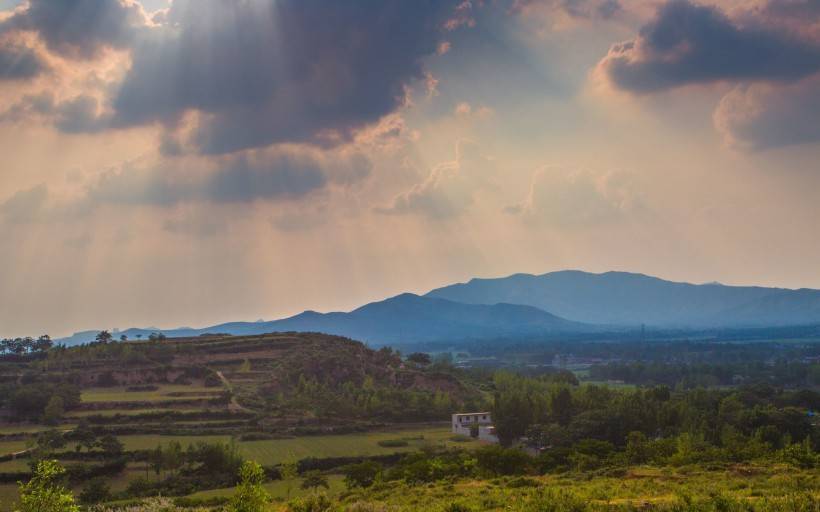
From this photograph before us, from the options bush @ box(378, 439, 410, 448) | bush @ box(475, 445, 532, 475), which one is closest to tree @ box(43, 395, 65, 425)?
bush @ box(378, 439, 410, 448)

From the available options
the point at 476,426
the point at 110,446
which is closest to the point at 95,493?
the point at 110,446

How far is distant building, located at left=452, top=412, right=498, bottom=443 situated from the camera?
83.6m

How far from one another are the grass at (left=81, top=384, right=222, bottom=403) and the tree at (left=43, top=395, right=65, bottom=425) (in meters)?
7.98

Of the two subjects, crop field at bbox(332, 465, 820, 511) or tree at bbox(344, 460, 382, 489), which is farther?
tree at bbox(344, 460, 382, 489)

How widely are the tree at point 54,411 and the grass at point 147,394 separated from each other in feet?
26.2

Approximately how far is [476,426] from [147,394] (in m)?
53.1

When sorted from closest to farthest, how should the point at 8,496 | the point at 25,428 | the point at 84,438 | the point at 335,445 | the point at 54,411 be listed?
the point at 8,496
the point at 84,438
the point at 335,445
the point at 25,428
the point at 54,411

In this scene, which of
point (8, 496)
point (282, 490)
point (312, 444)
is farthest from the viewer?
point (312, 444)

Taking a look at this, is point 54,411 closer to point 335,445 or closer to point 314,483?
point 335,445

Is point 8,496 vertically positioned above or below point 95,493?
below

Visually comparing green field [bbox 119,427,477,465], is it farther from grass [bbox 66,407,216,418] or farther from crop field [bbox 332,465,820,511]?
crop field [bbox 332,465,820,511]

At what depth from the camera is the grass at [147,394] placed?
9869 centimetres

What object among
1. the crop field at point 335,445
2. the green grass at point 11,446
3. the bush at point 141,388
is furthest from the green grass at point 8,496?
the bush at point 141,388

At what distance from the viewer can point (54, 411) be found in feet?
281
